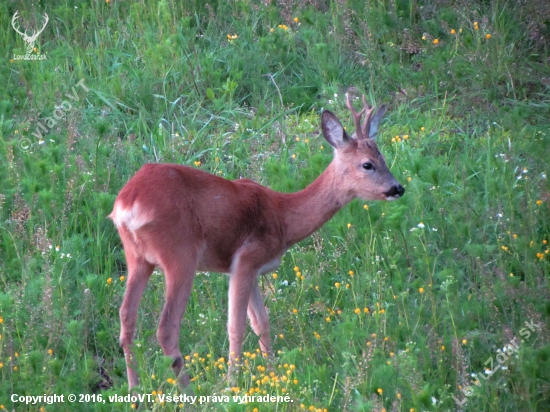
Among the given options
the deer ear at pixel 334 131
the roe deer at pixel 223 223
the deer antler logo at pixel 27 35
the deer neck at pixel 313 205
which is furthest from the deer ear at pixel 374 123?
the deer antler logo at pixel 27 35

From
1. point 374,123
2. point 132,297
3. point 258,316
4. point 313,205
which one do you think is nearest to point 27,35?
point 374,123

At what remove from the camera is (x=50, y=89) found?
27.7 feet

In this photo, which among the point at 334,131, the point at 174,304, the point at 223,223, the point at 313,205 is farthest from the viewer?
the point at 334,131

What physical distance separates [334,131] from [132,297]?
1.71 m

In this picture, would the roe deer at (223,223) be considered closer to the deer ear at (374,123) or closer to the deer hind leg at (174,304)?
the deer hind leg at (174,304)

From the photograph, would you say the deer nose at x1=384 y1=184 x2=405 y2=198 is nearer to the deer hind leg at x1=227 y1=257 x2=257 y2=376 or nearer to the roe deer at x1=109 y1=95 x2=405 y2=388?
the roe deer at x1=109 y1=95 x2=405 y2=388

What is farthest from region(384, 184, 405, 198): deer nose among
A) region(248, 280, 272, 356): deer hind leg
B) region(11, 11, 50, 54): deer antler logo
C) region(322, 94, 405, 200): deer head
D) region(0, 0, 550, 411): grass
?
region(11, 11, 50, 54): deer antler logo

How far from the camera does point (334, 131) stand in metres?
6.00

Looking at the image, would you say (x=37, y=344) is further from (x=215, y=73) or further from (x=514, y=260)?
(x=215, y=73)

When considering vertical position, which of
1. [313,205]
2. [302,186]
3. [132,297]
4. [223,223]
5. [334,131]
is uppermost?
[334,131]

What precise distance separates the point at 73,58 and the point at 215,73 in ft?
4.93

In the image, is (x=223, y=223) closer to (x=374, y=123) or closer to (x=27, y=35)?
(x=374, y=123)

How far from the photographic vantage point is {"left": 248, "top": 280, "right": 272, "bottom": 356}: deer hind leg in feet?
18.5

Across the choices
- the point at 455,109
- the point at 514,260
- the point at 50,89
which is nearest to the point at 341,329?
the point at 514,260
